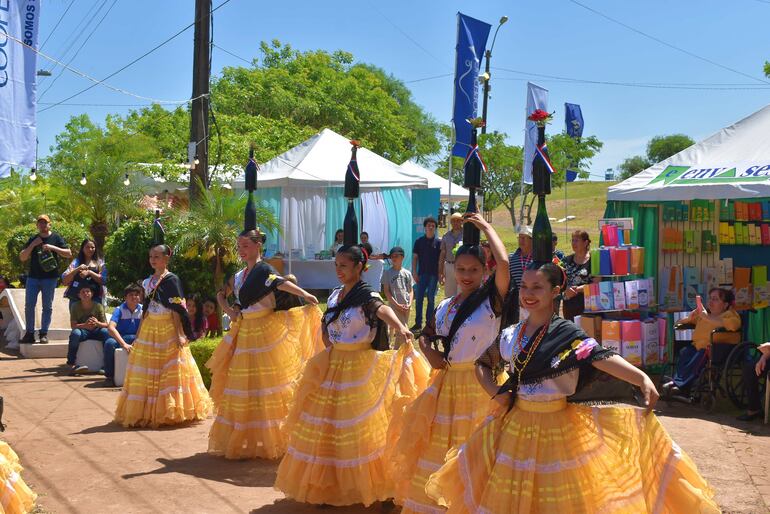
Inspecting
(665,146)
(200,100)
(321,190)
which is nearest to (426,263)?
(200,100)

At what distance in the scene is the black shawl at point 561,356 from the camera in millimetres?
4305

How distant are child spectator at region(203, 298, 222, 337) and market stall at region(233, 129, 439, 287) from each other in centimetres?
731

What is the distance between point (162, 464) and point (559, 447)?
435 centimetres

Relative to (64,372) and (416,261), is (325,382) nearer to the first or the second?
(64,372)

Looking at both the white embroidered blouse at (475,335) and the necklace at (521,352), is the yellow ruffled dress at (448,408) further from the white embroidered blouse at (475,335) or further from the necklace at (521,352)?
the necklace at (521,352)

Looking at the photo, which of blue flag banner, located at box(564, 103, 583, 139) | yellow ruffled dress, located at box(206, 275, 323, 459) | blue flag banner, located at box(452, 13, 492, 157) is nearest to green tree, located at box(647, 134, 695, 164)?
blue flag banner, located at box(564, 103, 583, 139)

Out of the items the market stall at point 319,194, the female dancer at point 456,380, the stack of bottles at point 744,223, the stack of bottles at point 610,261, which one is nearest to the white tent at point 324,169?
the market stall at point 319,194

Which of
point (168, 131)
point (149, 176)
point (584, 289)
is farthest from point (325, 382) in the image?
point (168, 131)

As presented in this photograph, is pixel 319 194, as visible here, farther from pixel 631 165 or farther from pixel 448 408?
pixel 631 165

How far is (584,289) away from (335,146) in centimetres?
1105

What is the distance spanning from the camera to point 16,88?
8.24m

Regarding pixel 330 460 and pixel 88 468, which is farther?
pixel 88 468

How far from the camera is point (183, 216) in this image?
39.9 feet

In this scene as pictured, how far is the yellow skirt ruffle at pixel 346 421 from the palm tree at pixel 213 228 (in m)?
5.79
